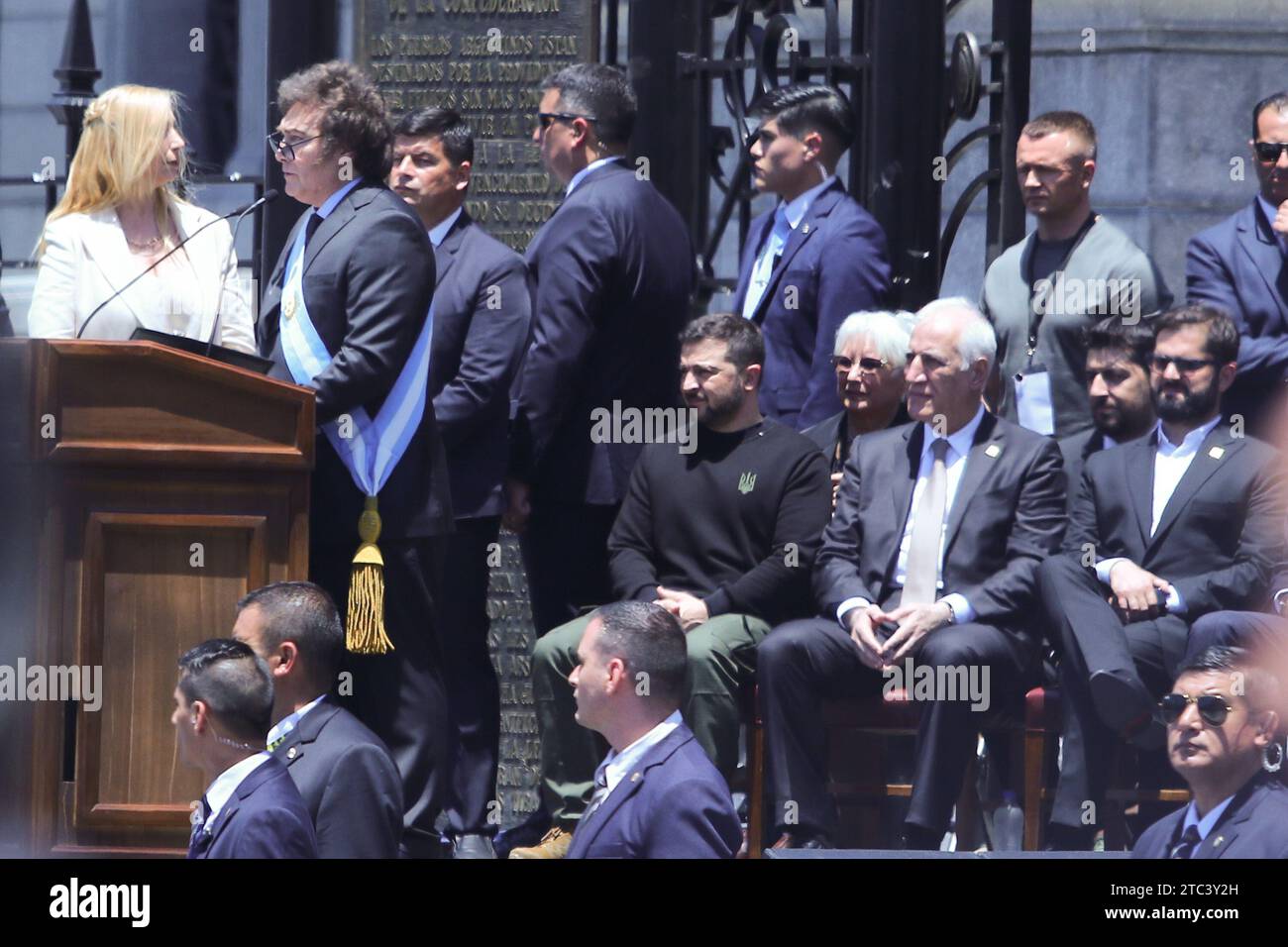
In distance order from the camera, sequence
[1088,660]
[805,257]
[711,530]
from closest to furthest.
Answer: [1088,660], [711,530], [805,257]

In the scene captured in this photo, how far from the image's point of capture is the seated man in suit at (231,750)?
16.7 ft

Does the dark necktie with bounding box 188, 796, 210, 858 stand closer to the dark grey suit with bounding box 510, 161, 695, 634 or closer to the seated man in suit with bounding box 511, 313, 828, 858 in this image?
the seated man in suit with bounding box 511, 313, 828, 858

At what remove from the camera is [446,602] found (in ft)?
23.3

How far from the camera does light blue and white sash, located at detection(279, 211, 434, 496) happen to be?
6371 millimetres

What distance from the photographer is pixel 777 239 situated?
24.6ft

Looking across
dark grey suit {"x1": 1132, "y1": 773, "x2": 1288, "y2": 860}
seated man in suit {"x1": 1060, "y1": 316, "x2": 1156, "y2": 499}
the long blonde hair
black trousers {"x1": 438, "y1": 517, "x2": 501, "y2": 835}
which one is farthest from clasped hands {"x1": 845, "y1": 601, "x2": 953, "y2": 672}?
the long blonde hair

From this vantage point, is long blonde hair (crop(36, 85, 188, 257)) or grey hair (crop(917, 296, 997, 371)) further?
grey hair (crop(917, 296, 997, 371))

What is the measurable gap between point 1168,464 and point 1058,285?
0.73m

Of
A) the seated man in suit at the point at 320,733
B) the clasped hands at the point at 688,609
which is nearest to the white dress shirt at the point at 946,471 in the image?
the clasped hands at the point at 688,609

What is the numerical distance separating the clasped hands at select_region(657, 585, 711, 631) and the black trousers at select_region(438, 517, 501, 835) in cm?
59

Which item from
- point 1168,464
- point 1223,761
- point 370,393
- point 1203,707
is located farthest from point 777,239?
point 1223,761

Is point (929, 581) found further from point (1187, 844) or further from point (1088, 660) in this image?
point (1187, 844)

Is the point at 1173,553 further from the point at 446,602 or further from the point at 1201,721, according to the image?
the point at 446,602
